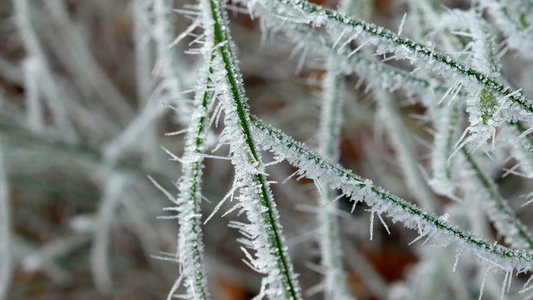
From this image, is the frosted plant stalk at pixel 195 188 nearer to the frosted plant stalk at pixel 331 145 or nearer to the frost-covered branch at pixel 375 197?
the frost-covered branch at pixel 375 197

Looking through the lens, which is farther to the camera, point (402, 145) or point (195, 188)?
point (402, 145)

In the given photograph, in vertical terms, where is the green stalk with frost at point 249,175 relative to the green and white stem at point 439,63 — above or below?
below

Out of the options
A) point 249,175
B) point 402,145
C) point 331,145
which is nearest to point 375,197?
point 249,175

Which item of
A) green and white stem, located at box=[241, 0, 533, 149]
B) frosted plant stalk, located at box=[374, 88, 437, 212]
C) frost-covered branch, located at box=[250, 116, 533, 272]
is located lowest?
frosted plant stalk, located at box=[374, 88, 437, 212]

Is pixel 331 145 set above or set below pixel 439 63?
below

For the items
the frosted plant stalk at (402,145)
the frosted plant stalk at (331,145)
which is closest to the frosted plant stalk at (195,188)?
the frosted plant stalk at (331,145)

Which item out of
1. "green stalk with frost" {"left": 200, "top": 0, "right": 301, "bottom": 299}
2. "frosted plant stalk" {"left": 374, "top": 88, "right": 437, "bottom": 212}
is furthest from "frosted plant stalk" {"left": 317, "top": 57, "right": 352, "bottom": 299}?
"green stalk with frost" {"left": 200, "top": 0, "right": 301, "bottom": 299}

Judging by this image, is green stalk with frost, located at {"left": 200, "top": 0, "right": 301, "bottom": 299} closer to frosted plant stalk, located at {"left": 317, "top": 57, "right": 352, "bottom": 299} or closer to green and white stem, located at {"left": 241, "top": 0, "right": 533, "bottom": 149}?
green and white stem, located at {"left": 241, "top": 0, "right": 533, "bottom": 149}

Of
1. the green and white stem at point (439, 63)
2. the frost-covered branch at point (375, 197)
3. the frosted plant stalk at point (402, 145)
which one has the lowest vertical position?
the frosted plant stalk at point (402, 145)

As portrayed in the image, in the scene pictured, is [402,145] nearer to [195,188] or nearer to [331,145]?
[331,145]

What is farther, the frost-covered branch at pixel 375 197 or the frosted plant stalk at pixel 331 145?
the frosted plant stalk at pixel 331 145

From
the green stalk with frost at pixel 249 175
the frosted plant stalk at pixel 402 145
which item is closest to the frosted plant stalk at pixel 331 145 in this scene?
the frosted plant stalk at pixel 402 145

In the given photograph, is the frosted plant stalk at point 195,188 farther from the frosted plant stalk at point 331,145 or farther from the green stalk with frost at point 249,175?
the frosted plant stalk at point 331,145

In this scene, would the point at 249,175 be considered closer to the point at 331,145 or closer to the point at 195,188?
the point at 195,188
